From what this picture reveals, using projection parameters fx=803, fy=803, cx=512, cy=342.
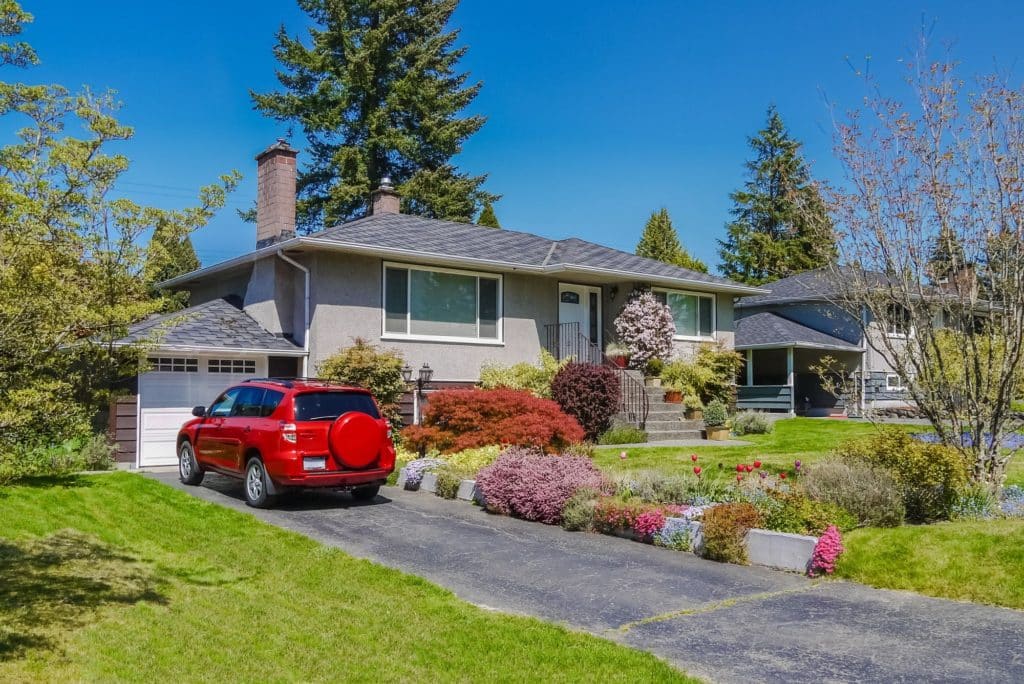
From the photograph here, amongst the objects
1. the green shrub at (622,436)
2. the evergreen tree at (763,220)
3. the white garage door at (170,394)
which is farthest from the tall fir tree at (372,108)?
the green shrub at (622,436)

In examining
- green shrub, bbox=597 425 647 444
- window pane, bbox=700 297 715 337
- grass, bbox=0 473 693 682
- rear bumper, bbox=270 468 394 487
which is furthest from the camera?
window pane, bbox=700 297 715 337

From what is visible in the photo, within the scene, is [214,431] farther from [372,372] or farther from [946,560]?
[946,560]

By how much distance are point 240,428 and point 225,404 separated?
1.21m

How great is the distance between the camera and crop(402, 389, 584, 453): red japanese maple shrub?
1335 cm

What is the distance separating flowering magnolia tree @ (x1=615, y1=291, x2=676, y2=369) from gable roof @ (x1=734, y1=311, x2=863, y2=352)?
7.96 metres

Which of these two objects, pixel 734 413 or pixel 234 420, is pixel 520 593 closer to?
pixel 234 420

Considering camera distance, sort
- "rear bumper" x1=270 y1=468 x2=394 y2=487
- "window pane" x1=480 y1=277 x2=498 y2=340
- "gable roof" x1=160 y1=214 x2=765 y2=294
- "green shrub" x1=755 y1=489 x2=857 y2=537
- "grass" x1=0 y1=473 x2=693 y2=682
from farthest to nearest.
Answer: "window pane" x1=480 y1=277 x2=498 y2=340
"gable roof" x1=160 y1=214 x2=765 y2=294
"rear bumper" x1=270 y1=468 x2=394 y2=487
"green shrub" x1=755 y1=489 x2=857 y2=537
"grass" x1=0 y1=473 x2=693 y2=682

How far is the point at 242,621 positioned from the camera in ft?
19.5

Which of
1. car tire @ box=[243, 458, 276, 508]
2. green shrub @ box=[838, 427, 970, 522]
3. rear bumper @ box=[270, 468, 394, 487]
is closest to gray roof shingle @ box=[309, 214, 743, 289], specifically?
car tire @ box=[243, 458, 276, 508]

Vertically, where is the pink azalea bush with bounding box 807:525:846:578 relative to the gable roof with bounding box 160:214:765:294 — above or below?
below

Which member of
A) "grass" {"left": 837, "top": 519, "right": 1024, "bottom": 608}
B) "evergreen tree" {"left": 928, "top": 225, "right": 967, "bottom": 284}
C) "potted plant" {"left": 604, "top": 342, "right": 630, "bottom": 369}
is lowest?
"grass" {"left": 837, "top": 519, "right": 1024, "bottom": 608}

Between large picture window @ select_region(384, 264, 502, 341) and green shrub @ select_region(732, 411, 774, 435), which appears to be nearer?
large picture window @ select_region(384, 264, 502, 341)

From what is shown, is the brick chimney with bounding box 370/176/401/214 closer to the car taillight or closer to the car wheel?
the car wheel

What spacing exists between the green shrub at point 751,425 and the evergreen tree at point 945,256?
36.8 feet
